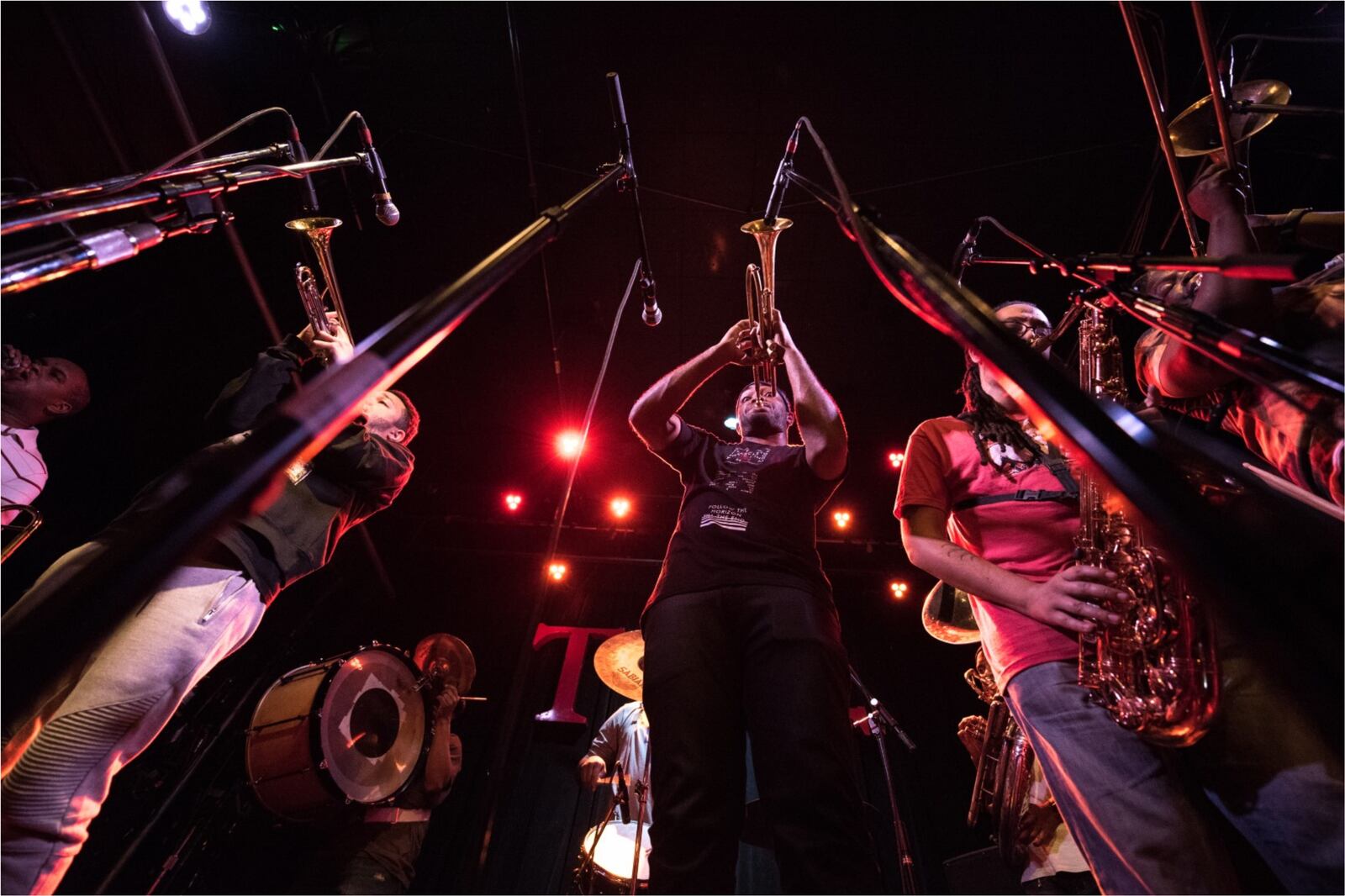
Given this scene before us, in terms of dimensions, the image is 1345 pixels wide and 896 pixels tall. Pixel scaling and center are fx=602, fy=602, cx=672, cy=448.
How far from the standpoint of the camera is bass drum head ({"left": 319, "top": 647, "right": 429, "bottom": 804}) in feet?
13.4

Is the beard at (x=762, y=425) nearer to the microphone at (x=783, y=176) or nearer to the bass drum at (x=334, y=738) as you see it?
the microphone at (x=783, y=176)

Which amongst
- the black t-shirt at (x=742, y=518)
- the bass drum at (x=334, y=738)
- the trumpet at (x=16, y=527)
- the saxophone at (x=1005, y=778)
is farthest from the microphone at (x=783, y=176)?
the bass drum at (x=334, y=738)

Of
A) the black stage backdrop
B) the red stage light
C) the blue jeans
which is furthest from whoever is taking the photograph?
the red stage light

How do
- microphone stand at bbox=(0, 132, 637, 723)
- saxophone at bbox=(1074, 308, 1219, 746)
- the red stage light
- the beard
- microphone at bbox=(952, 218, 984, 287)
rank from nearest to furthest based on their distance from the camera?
microphone stand at bbox=(0, 132, 637, 723) → saxophone at bbox=(1074, 308, 1219, 746) → microphone at bbox=(952, 218, 984, 287) → the beard → the red stage light

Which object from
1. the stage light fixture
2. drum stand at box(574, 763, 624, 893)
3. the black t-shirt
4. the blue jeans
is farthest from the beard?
the stage light fixture

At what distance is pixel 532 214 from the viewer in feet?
19.2

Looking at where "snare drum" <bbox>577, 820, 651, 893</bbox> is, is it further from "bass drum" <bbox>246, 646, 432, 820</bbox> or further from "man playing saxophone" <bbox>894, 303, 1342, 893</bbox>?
"man playing saxophone" <bbox>894, 303, 1342, 893</bbox>

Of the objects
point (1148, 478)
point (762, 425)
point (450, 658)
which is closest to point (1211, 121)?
point (762, 425)

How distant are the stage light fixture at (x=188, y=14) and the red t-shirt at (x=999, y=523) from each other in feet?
17.3

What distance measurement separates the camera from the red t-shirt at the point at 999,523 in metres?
1.81

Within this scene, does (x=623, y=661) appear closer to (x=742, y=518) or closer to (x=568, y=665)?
(x=568, y=665)

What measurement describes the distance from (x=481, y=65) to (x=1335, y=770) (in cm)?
603

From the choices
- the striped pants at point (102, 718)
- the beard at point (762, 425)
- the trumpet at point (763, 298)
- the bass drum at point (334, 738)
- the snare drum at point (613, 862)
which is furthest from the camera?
the snare drum at point (613, 862)

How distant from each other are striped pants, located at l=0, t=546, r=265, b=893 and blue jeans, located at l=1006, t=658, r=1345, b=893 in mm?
2448
